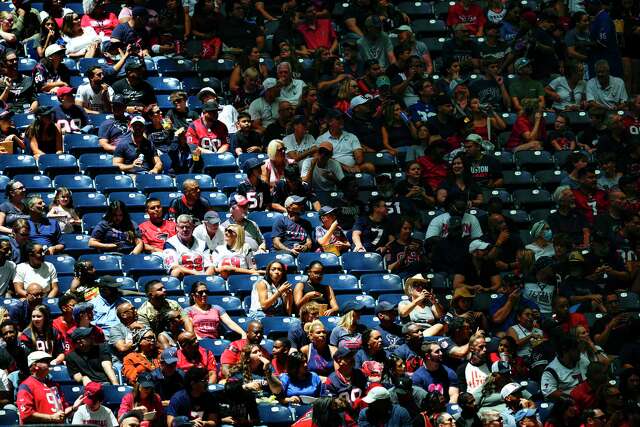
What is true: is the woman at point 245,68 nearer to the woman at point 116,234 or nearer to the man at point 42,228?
the woman at point 116,234

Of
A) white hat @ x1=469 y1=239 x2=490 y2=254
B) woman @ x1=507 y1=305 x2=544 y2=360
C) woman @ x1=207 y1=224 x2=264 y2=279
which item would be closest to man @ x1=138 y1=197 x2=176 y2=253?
woman @ x1=207 y1=224 x2=264 y2=279

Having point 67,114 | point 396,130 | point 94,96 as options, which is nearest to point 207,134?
point 94,96

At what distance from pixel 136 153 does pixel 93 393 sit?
480cm

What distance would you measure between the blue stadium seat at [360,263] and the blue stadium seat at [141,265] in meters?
2.24

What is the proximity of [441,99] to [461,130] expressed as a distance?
484 millimetres

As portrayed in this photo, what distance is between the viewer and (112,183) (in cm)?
1959

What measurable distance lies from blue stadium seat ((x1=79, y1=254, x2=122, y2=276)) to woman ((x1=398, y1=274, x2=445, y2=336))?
10.5 ft

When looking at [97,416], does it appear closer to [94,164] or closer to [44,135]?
[94,164]

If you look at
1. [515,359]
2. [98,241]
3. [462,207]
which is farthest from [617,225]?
[98,241]

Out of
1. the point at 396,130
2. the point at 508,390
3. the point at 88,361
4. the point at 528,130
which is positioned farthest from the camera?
the point at 528,130

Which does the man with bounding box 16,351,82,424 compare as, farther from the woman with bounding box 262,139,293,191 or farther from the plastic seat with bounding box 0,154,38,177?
the woman with bounding box 262,139,293,191

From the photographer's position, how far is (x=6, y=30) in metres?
21.3

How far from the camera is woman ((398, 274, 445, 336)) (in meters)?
18.4

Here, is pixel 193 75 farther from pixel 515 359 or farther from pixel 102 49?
pixel 515 359
